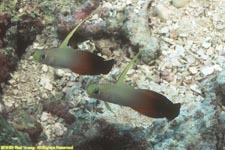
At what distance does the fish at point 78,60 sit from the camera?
2.86 meters

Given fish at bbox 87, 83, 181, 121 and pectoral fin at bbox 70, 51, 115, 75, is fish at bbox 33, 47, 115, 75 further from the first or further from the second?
fish at bbox 87, 83, 181, 121

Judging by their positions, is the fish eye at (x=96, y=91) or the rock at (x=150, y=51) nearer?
the fish eye at (x=96, y=91)

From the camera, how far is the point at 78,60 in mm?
2873

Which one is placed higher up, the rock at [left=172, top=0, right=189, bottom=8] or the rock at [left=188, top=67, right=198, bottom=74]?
the rock at [left=172, top=0, right=189, bottom=8]

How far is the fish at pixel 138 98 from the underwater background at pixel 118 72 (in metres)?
0.70

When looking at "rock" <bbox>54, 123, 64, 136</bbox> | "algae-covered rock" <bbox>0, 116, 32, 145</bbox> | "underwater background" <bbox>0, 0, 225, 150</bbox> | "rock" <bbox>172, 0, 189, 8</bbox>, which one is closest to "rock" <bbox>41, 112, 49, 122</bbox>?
"underwater background" <bbox>0, 0, 225, 150</bbox>

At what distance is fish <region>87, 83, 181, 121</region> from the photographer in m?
2.88

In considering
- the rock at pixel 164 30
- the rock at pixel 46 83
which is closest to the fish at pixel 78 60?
the rock at pixel 46 83

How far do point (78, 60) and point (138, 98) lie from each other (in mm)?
522

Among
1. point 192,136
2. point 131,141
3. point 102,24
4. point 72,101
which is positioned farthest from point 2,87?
point 192,136

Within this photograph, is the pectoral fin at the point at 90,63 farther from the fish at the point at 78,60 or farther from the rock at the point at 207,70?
the rock at the point at 207,70

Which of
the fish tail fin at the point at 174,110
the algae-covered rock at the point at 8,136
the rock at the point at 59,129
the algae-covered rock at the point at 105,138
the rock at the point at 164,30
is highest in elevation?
the fish tail fin at the point at 174,110

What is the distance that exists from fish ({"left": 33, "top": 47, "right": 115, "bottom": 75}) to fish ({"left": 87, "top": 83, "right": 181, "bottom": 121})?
0.13 m

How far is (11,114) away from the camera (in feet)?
13.4
